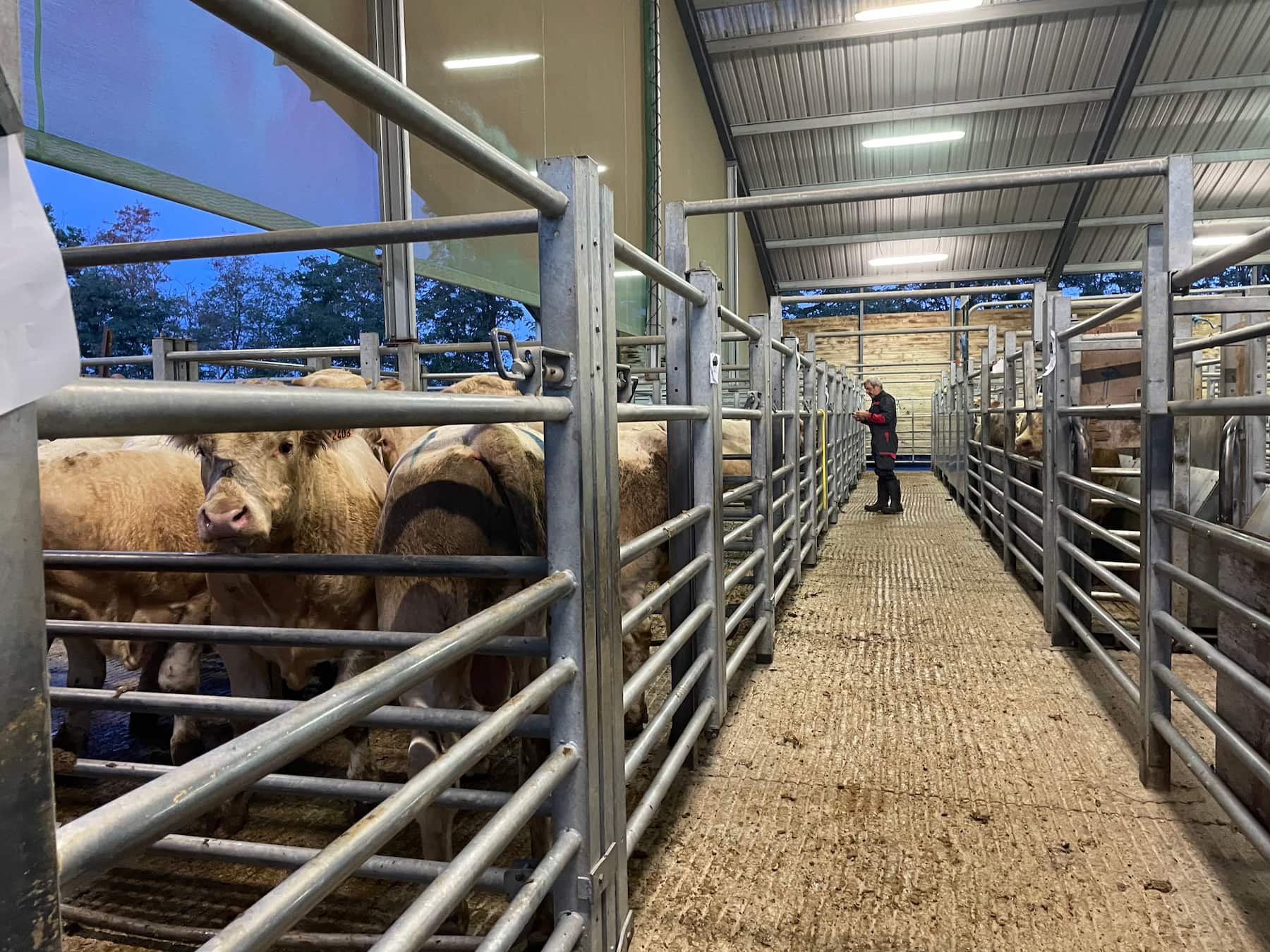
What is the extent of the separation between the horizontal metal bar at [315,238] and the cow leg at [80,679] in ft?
6.58

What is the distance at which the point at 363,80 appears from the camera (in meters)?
0.93

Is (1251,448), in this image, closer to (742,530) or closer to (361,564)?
(742,530)

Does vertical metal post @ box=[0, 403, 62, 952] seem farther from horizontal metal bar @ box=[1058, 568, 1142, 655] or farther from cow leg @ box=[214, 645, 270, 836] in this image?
horizontal metal bar @ box=[1058, 568, 1142, 655]

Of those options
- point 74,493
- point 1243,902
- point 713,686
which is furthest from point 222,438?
point 1243,902

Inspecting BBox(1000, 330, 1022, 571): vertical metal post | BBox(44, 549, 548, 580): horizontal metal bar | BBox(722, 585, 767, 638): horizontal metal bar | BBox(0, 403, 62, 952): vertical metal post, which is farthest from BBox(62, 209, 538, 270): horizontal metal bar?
BBox(1000, 330, 1022, 571): vertical metal post

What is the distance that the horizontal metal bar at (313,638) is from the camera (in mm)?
1445

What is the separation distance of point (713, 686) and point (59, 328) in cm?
253

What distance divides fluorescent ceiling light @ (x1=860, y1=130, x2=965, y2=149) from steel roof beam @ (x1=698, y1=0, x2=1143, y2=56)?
216 centimetres

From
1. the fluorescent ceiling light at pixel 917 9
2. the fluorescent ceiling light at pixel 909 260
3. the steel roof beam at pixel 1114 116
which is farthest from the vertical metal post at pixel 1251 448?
the fluorescent ceiling light at pixel 909 260

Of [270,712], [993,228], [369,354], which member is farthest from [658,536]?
[993,228]

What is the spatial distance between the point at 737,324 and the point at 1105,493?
1.60 metres

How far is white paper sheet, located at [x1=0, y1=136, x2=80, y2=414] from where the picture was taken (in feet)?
1.61

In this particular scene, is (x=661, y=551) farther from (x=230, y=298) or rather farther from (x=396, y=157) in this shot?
(x=396, y=157)

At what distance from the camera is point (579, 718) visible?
1467mm
